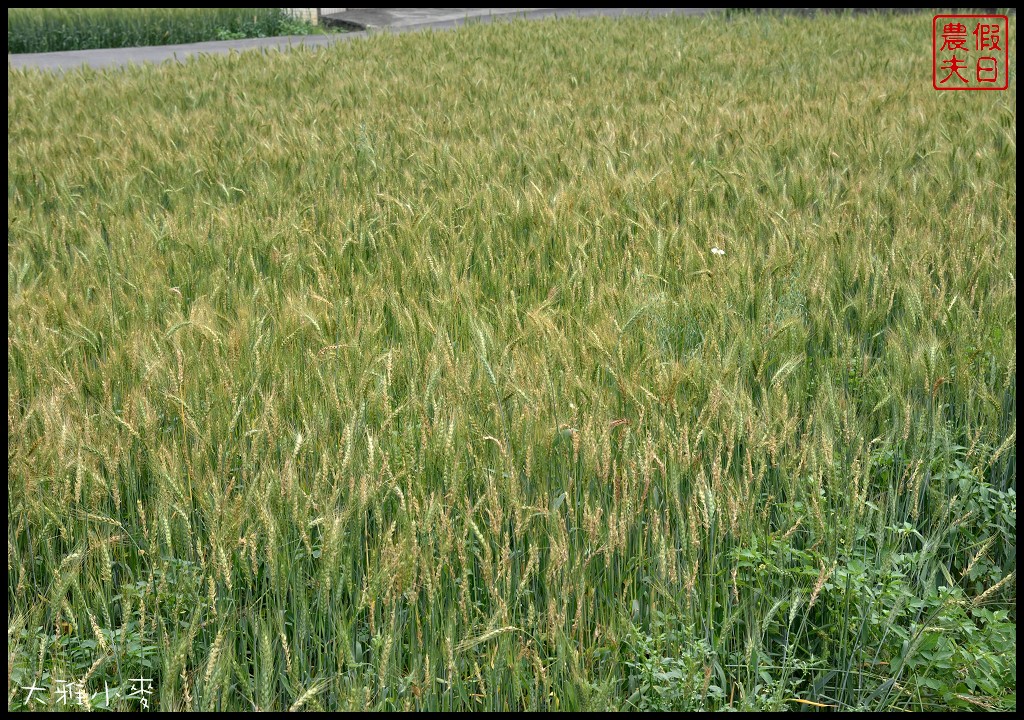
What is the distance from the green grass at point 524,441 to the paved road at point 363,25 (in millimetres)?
8579

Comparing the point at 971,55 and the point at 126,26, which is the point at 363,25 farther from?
the point at 971,55

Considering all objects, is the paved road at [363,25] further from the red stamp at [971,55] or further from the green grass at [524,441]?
the green grass at [524,441]

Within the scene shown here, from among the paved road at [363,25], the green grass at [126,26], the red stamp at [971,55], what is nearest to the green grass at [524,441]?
the red stamp at [971,55]

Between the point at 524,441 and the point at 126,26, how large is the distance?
1775 centimetres

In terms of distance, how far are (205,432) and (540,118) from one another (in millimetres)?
4146

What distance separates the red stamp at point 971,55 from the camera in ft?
21.8

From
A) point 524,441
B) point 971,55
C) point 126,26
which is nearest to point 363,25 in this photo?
point 126,26

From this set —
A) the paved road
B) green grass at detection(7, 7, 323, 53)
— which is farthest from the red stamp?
green grass at detection(7, 7, 323, 53)

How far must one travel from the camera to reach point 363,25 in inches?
730

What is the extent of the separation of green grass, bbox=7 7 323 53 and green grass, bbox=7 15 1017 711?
14.4 m

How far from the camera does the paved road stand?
1342 centimetres

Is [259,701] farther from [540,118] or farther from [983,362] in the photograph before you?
[540,118]

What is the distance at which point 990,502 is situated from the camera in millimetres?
1918

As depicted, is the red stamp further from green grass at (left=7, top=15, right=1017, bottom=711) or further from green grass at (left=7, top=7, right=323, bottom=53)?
green grass at (left=7, top=7, right=323, bottom=53)
